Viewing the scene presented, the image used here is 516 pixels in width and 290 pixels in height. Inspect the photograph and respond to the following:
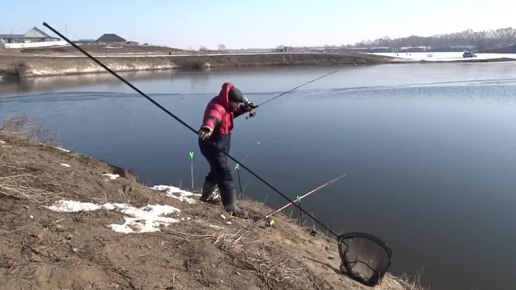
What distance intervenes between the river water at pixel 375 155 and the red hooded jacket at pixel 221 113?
4008 millimetres

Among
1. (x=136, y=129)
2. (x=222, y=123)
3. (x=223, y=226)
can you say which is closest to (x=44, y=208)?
(x=223, y=226)

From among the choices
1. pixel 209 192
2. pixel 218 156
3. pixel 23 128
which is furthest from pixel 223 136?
pixel 23 128

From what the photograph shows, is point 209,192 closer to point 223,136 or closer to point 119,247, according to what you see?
point 223,136

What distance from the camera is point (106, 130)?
58.8 ft

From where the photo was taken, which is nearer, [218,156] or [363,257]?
[363,257]

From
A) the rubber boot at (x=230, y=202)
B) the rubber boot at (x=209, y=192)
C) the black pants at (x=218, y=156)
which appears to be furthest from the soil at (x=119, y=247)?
the rubber boot at (x=209, y=192)

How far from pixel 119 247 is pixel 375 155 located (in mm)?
11432

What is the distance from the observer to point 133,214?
4348 millimetres

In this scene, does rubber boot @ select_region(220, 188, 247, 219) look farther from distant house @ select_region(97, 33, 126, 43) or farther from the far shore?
distant house @ select_region(97, 33, 126, 43)

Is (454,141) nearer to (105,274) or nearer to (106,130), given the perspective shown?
(106,130)

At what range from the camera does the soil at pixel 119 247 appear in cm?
312

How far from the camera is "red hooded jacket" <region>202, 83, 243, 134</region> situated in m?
5.41

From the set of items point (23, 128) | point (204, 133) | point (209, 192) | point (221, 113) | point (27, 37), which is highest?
point (27, 37)

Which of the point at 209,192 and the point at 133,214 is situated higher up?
the point at 133,214
